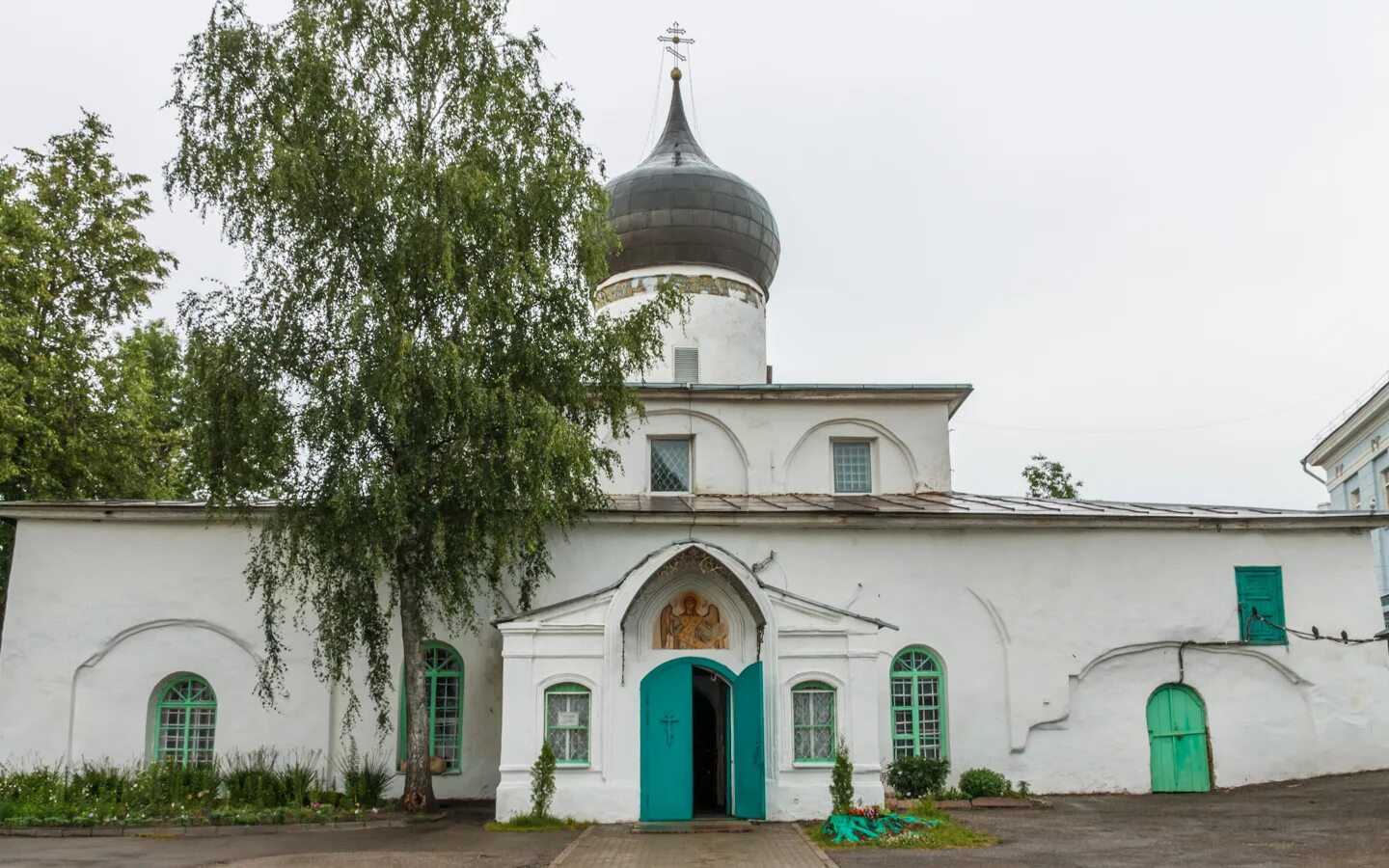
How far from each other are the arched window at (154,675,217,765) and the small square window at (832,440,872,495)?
10.5 m

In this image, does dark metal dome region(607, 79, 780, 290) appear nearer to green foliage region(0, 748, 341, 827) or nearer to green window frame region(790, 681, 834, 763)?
green window frame region(790, 681, 834, 763)

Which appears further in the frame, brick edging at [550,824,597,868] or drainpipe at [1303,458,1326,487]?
drainpipe at [1303,458,1326,487]

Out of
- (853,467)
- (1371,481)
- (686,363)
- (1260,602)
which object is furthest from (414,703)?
(1371,481)

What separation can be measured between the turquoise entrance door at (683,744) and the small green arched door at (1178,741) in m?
6.36

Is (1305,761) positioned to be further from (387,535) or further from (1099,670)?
(387,535)

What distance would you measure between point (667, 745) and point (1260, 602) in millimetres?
9525

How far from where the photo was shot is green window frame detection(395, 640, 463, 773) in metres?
16.8

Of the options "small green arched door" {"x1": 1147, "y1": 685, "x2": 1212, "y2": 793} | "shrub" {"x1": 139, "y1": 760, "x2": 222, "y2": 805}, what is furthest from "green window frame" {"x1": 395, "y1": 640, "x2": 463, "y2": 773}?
"small green arched door" {"x1": 1147, "y1": 685, "x2": 1212, "y2": 793}

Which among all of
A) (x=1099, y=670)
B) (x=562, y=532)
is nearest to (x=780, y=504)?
(x=562, y=532)

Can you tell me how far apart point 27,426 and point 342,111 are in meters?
8.80

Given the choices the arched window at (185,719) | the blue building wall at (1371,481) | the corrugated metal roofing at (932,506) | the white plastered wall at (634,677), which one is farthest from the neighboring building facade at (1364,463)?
the arched window at (185,719)

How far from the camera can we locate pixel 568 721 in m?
14.9

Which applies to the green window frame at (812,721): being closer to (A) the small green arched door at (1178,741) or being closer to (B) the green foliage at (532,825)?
(B) the green foliage at (532,825)

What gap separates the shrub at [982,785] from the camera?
52.6 feet
